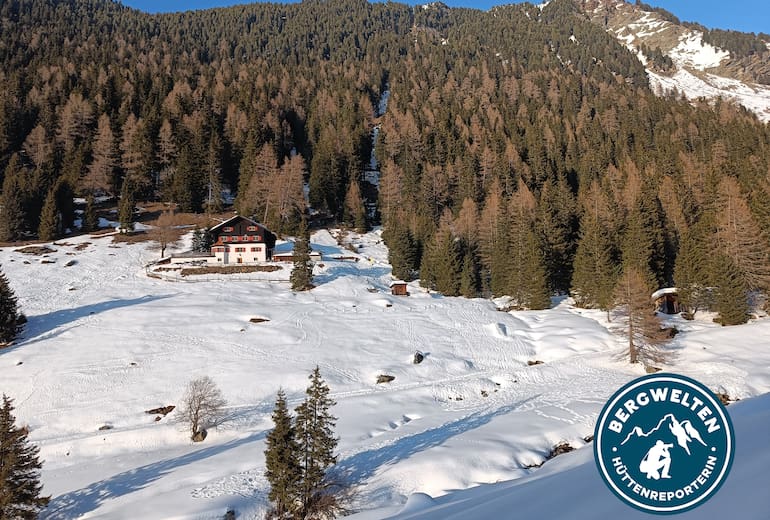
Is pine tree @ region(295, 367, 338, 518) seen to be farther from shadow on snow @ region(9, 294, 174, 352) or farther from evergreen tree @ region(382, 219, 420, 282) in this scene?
evergreen tree @ region(382, 219, 420, 282)

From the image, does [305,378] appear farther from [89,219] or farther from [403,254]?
[89,219]

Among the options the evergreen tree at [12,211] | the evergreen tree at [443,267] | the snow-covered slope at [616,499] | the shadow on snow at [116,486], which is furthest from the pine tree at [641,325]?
the evergreen tree at [12,211]

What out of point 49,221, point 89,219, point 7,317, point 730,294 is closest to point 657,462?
point 7,317

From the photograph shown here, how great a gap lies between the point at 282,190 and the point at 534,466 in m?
64.3

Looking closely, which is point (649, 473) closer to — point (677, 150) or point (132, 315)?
point (132, 315)

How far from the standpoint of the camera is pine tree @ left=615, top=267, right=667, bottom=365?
35.0 m

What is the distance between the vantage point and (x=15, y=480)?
58.5ft

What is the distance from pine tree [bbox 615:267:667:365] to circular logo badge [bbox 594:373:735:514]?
120 feet

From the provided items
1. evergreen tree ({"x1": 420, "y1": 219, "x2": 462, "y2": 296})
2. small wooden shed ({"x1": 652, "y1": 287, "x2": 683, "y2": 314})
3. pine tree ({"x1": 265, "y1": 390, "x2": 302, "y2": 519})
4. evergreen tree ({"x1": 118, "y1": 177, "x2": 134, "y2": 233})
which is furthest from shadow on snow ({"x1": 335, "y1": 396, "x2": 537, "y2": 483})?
evergreen tree ({"x1": 118, "y1": 177, "x2": 134, "y2": 233})

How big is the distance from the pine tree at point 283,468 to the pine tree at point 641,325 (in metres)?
30.5

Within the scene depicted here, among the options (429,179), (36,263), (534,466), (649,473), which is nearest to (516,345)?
(534,466)

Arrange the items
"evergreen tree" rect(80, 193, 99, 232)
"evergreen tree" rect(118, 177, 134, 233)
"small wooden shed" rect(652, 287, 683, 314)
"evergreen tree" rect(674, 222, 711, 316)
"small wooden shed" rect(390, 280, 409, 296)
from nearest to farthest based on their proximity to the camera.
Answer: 1. "evergreen tree" rect(674, 222, 711, 316)
2. "small wooden shed" rect(652, 287, 683, 314)
3. "small wooden shed" rect(390, 280, 409, 296)
4. "evergreen tree" rect(118, 177, 134, 233)
5. "evergreen tree" rect(80, 193, 99, 232)

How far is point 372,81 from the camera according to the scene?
150 m

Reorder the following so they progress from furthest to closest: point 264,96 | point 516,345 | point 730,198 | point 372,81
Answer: point 372,81
point 264,96
point 730,198
point 516,345
